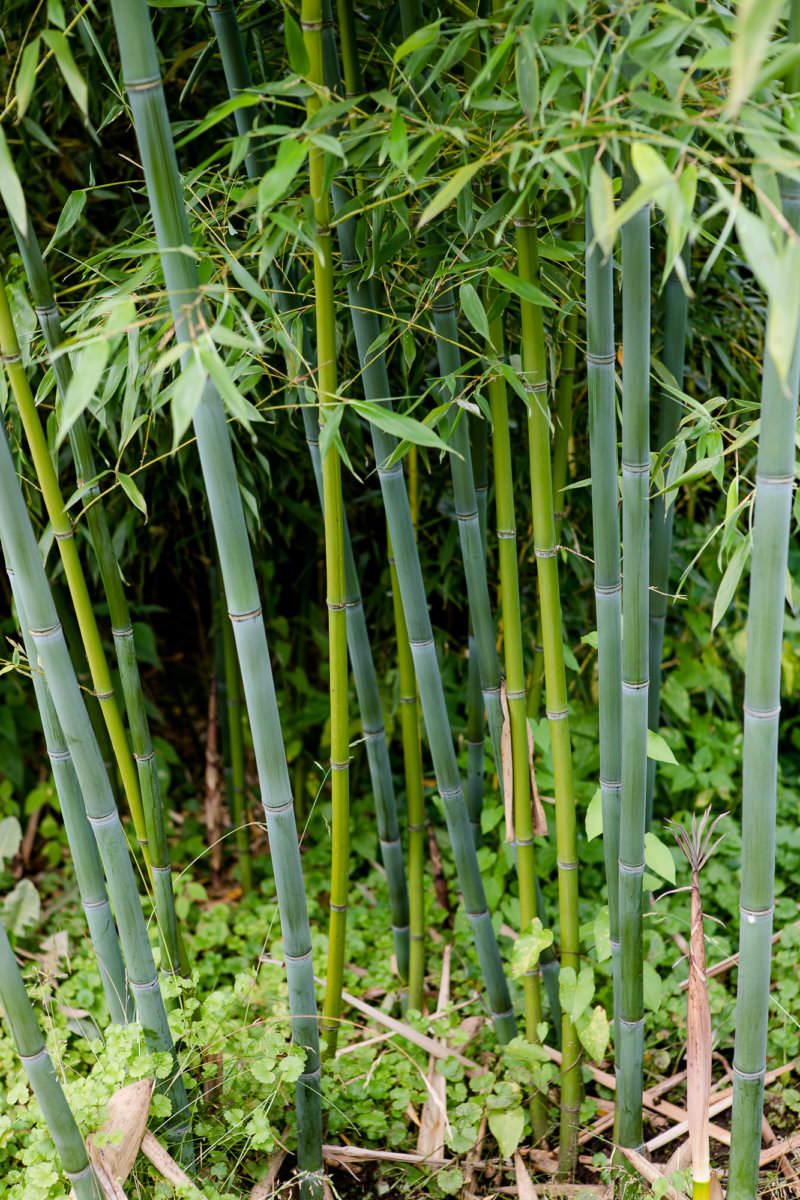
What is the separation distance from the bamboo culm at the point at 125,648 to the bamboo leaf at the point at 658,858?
792 mm

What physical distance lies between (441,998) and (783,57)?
1.77 m

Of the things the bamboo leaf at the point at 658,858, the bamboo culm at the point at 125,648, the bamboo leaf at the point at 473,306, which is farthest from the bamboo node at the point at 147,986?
the bamboo leaf at the point at 473,306

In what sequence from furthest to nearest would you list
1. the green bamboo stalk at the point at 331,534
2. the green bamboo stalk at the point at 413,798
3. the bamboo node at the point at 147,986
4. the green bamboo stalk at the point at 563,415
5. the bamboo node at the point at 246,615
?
the green bamboo stalk at the point at 413,798 < the green bamboo stalk at the point at 563,415 < the bamboo node at the point at 147,986 < the bamboo node at the point at 246,615 < the green bamboo stalk at the point at 331,534

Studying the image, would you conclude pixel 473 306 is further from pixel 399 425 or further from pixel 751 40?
pixel 751 40

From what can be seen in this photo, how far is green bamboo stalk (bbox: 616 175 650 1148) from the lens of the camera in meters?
1.20

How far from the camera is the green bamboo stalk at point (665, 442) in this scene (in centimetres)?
167

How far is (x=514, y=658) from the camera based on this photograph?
61.5 inches

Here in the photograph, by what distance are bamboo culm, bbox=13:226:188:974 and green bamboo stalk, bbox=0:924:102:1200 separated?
0.39 m

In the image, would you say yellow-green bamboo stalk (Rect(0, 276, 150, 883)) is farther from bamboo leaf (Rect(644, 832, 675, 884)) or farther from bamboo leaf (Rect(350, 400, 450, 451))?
bamboo leaf (Rect(644, 832, 675, 884))

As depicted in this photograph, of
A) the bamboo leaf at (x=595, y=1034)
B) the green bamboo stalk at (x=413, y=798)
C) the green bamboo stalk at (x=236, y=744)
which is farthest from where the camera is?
the green bamboo stalk at (x=236, y=744)

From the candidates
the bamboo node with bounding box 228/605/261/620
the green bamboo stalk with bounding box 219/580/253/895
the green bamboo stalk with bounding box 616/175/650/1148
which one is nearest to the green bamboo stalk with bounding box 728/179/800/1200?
the green bamboo stalk with bounding box 616/175/650/1148

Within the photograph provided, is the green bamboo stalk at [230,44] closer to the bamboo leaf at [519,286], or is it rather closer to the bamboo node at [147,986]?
the bamboo leaf at [519,286]

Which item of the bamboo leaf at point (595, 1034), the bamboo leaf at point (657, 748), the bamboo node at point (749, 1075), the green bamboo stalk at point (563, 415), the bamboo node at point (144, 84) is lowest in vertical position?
the bamboo leaf at point (595, 1034)

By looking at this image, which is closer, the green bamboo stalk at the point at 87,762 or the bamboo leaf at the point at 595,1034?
the green bamboo stalk at the point at 87,762
